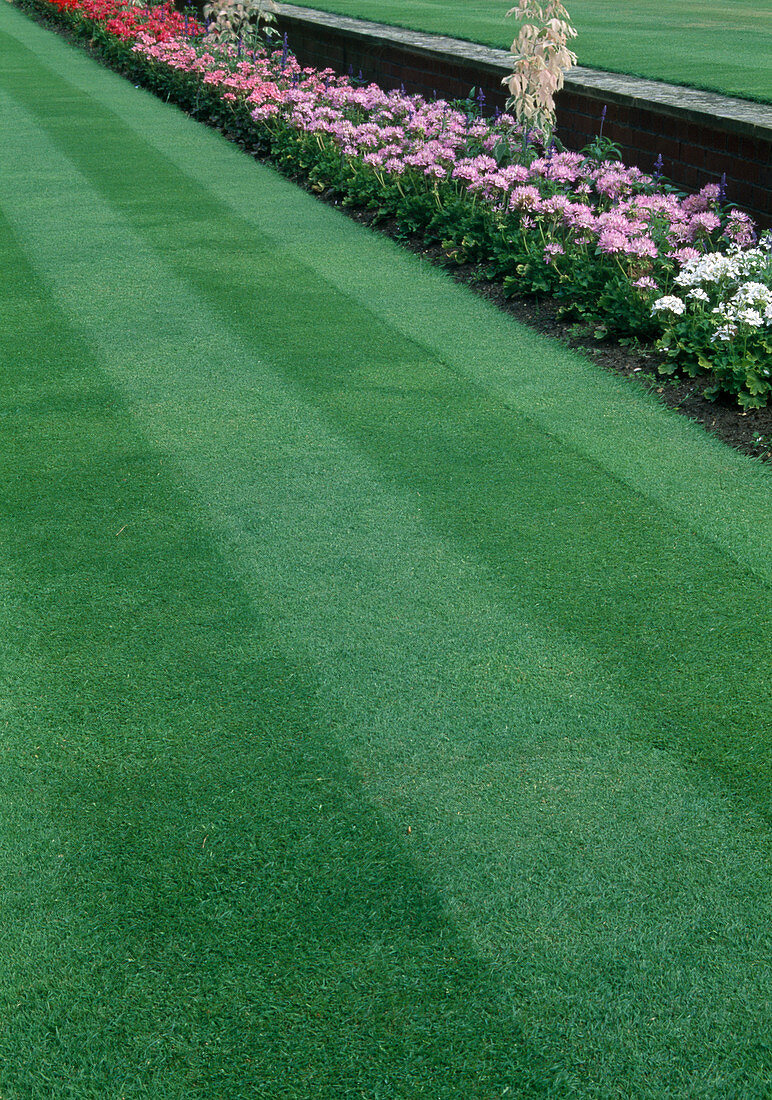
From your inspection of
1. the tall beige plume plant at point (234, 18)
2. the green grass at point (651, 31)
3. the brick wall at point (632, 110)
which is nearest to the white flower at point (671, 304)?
the brick wall at point (632, 110)

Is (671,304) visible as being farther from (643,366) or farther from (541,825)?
(541,825)

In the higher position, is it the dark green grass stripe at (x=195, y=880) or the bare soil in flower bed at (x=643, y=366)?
the bare soil in flower bed at (x=643, y=366)

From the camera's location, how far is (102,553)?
3.85 meters

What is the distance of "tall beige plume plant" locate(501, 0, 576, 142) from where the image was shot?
732 centimetres

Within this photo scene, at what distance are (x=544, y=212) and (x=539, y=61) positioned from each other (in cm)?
159

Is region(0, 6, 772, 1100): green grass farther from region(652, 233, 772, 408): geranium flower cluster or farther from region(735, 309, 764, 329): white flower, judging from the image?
region(735, 309, 764, 329): white flower

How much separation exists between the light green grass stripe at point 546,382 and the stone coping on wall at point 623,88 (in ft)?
5.67

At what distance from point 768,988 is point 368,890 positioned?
2.96 ft

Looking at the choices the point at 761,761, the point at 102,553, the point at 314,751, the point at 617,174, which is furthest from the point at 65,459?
the point at 617,174

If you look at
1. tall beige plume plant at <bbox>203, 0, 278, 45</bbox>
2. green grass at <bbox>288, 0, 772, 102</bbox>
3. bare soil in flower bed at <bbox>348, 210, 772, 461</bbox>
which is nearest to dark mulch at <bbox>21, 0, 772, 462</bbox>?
bare soil in flower bed at <bbox>348, 210, 772, 461</bbox>

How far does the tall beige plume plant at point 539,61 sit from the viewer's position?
7324 mm

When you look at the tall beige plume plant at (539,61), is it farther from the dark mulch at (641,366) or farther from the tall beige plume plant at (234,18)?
the tall beige plume plant at (234,18)

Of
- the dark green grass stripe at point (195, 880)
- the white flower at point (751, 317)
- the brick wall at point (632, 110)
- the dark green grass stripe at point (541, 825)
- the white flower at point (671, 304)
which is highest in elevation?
the brick wall at point (632, 110)

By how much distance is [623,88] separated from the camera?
7.39 meters
